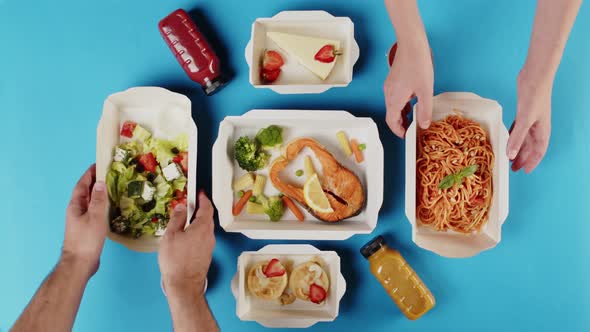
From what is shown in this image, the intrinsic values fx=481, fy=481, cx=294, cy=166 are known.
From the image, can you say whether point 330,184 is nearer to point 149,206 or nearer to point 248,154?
point 248,154

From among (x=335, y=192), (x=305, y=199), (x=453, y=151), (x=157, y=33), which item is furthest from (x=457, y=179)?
(x=157, y=33)

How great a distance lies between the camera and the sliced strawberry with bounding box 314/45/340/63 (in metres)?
2.08

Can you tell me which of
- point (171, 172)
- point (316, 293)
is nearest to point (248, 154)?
point (171, 172)

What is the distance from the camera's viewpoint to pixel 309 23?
2.13 metres

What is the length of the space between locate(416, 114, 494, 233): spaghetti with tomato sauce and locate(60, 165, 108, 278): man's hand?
135 cm

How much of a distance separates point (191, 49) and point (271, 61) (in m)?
0.35

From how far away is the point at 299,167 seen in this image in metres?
2.18

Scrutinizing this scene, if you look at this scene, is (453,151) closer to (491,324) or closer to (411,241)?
(411,241)

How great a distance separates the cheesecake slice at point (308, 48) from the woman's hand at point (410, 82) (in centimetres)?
32

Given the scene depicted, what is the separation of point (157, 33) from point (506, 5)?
160 cm

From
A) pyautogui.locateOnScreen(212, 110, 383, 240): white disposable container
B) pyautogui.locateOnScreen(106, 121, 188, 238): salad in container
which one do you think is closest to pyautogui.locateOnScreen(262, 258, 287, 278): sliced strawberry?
pyautogui.locateOnScreen(212, 110, 383, 240): white disposable container

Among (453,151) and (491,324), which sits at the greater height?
(453,151)

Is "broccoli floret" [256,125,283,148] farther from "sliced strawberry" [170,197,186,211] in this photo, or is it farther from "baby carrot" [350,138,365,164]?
"sliced strawberry" [170,197,186,211]

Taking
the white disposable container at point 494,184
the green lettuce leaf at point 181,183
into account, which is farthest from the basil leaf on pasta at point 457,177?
the green lettuce leaf at point 181,183
